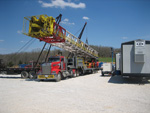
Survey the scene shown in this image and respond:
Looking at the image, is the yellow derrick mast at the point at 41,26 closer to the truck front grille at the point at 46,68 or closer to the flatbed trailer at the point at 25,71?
the truck front grille at the point at 46,68

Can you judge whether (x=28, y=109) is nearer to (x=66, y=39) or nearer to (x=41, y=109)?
(x=41, y=109)

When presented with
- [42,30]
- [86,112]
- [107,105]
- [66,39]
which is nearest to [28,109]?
[86,112]

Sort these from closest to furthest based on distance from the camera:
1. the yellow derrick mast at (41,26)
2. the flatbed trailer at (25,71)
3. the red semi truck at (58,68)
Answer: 1. the yellow derrick mast at (41,26)
2. the red semi truck at (58,68)
3. the flatbed trailer at (25,71)

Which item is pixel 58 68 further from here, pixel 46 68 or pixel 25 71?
pixel 25 71

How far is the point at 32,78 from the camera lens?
1728 cm

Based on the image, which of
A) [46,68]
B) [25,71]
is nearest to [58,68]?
[46,68]

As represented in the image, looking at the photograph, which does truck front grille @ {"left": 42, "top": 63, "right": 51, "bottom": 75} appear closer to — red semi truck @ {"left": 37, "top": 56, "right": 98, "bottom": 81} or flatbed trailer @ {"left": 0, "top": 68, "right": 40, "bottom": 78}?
red semi truck @ {"left": 37, "top": 56, "right": 98, "bottom": 81}

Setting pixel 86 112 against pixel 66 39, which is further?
pixel 66 39

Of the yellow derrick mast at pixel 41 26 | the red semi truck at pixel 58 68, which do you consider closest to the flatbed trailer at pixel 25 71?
the red semi truck at pixel 58 68

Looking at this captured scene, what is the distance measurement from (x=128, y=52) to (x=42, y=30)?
7.41 metres

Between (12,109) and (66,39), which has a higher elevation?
(66,39)

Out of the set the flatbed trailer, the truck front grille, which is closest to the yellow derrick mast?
the truck front grille

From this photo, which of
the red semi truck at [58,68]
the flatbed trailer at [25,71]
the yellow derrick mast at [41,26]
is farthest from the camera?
the flatbed trailer at [25,71]

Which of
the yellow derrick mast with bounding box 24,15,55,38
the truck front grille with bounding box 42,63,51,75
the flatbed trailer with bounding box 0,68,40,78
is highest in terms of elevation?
the yellow derrick mast with bounding box 24,15,55,38
